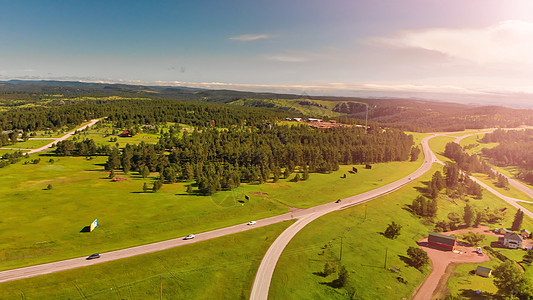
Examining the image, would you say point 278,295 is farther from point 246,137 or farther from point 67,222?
point 246,137

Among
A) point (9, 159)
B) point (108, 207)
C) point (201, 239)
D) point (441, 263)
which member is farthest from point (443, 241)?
point (9, 159)

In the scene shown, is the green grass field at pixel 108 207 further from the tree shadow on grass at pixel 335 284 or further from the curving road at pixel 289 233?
the tree shadow on grass at pixel 335 284

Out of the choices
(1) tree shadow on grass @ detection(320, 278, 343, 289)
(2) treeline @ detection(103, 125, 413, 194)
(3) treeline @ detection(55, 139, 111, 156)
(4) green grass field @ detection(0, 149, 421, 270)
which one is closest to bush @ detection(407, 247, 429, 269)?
(1) tree shadow on grass @ detection(320, 278, 343, 289)

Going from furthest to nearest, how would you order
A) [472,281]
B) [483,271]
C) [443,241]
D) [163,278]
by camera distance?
[443,241], [483,271], [472,281], [163,278]

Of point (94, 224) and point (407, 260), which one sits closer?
point (407, 260)

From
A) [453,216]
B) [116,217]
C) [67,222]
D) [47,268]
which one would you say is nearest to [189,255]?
[47,268]

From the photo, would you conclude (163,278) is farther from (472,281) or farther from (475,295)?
(472,281)
